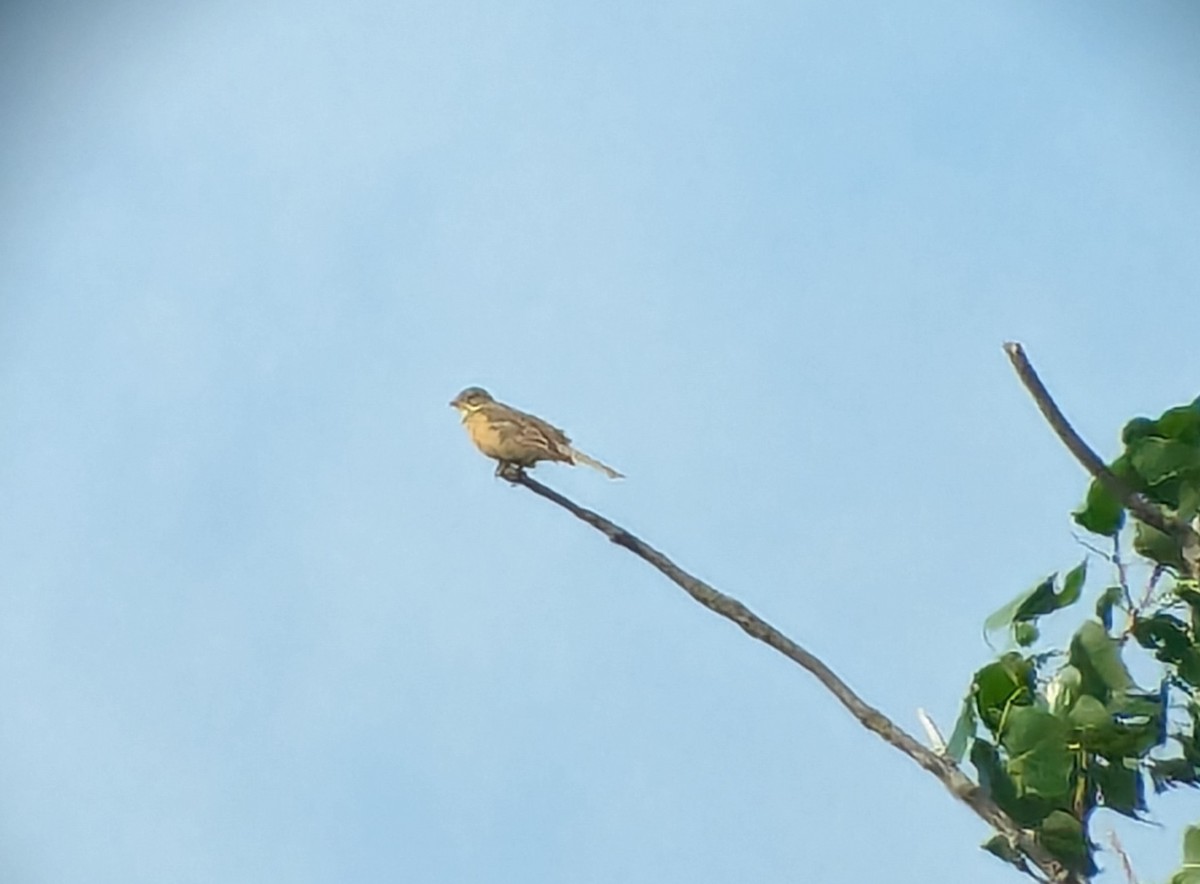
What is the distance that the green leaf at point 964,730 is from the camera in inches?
116

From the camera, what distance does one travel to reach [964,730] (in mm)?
2979

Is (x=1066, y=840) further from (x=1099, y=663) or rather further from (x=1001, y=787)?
(x=1099, y=663)

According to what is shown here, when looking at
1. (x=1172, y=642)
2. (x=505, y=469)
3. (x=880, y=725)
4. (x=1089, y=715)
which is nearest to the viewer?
(x=880, y=725)

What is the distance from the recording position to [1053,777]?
2.80 metres

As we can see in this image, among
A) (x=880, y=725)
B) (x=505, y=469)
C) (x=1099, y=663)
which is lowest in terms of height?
(x=880, y=725)

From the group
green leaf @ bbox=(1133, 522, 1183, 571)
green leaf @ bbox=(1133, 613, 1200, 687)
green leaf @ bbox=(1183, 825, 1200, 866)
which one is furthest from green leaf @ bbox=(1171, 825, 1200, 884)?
green leaf @ bbox=(1133, 522, 1183, 571)

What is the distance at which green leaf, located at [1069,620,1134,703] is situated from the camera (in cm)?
292

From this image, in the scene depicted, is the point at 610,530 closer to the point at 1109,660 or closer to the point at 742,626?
the point at 742,626

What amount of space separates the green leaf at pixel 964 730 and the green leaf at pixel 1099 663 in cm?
20

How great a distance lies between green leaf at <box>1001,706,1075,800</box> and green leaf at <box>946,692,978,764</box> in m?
0.13

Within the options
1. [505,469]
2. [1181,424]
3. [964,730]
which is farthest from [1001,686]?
[505,469]

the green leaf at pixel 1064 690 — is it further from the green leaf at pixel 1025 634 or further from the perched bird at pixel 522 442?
the perched bird at pixel 522 442

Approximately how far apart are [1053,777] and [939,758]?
382 millimetres

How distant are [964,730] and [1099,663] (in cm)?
27
